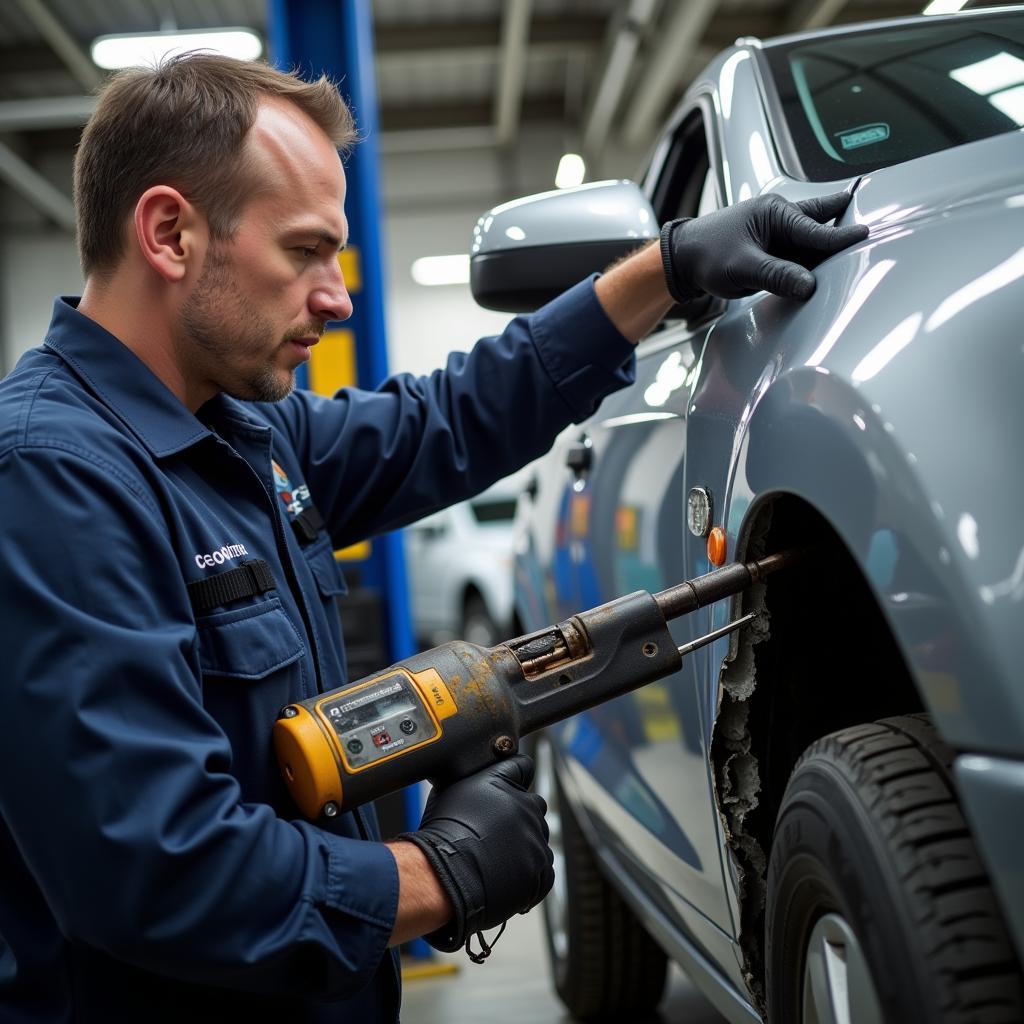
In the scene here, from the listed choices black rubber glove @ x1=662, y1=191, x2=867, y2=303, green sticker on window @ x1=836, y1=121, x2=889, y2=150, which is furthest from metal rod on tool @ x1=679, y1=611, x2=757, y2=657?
green sticker on window @ x1=836, y1=121, x2=889, y2=150

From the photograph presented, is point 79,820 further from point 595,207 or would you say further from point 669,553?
point 595,207

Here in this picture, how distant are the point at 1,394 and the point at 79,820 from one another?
0.47 metres

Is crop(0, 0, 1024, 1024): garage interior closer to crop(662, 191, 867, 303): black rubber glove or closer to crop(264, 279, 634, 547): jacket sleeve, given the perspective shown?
crop(662, 191, 867, 303): black rubber glove

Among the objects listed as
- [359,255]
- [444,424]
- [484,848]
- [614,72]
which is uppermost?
[614,72]

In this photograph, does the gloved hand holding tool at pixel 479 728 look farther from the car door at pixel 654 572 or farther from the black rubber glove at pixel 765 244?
the black rubber glove at pixel 765 244

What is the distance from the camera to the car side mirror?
1620 millimetres

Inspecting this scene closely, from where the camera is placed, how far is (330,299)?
150 centimetres

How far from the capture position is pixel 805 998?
113 centimetres

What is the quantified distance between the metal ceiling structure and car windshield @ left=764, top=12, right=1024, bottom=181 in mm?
6558

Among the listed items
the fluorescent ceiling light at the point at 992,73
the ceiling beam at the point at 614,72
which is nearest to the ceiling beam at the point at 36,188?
the ceiling beam at the point at 614,72

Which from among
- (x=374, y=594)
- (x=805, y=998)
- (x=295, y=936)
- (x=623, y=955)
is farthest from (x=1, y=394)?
(x=374, y=594)

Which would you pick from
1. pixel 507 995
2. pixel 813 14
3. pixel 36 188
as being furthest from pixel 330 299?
pixel 36 188

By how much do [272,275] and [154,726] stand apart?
563mm

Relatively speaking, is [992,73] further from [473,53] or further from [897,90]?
[473,53]
